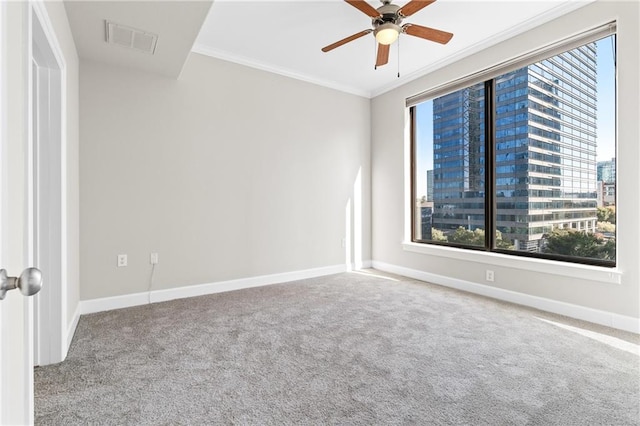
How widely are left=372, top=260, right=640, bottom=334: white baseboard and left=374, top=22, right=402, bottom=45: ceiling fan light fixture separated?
106 inches

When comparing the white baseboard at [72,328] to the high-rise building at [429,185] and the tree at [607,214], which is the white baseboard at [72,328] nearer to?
the high-rise building at [429,185]

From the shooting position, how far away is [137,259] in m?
3.25

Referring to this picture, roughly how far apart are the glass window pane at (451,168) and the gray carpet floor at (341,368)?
119 centimetres

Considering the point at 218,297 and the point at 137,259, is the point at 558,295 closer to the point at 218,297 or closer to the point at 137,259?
the point at 218,297

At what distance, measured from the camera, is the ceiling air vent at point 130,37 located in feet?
8.16

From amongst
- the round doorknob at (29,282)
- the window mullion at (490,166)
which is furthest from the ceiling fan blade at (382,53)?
the round doorknob at (29,282)

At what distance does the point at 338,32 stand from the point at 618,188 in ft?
9.17

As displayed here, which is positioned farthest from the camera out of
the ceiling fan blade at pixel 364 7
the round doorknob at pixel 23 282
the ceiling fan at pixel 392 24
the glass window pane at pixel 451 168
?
the glass window pane at pixel 451 168

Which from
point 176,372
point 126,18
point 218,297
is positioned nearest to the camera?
point 176,372

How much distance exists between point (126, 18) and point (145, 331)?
235 cm

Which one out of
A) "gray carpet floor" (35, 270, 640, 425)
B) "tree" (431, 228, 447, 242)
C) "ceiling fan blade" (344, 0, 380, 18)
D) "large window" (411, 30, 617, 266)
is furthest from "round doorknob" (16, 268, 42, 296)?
"tree" (431, 228, 447, 242)

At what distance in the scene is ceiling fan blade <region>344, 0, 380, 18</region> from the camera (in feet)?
7.67

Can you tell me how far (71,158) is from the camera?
2518 mm

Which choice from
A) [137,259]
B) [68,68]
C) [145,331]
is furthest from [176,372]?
[68,68]
